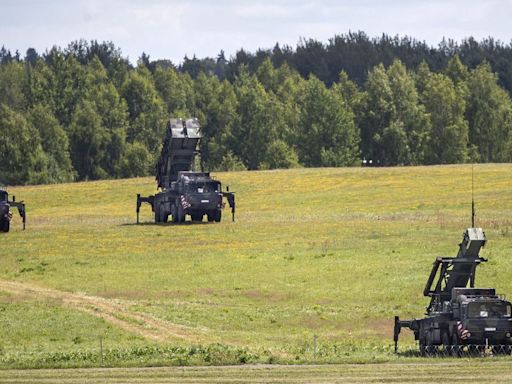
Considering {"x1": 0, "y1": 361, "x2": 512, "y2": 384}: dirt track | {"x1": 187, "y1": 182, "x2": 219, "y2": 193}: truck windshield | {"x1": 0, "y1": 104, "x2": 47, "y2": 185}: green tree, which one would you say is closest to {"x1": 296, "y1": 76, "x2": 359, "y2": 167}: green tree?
{"x1": 0, "y1": 104, "x2": 47, "y2": 185}: green tree

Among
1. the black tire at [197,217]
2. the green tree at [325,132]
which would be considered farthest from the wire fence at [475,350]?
the green tree at [325,132]

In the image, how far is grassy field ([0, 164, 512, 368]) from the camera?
46.8 meters

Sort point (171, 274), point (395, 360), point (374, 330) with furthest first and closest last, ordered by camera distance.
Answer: point (171, 274) < point (374, 330) < point (395, 360)

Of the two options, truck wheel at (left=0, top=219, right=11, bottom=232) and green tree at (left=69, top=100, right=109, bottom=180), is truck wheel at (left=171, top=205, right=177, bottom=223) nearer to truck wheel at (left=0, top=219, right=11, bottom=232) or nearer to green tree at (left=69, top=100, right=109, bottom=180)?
truck wheel at (left=0, top=219, right=11, bottom=232)

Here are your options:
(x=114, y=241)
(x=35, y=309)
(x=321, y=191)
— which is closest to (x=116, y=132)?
(x=321, y=191)

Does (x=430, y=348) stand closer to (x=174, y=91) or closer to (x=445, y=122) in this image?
(x=445, y=122)

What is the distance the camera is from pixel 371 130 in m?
172

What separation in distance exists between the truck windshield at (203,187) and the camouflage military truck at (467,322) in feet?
143

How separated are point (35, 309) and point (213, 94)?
427 ft

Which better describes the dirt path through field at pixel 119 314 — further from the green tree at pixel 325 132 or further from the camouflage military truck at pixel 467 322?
the green tree at pixel 325 132

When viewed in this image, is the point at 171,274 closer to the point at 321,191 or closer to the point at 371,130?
the point at 321,191

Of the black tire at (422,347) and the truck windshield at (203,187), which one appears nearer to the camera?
the black tire at (422,347)

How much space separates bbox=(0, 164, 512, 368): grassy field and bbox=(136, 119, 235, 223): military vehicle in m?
1.43

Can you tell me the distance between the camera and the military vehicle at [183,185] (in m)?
86.6
